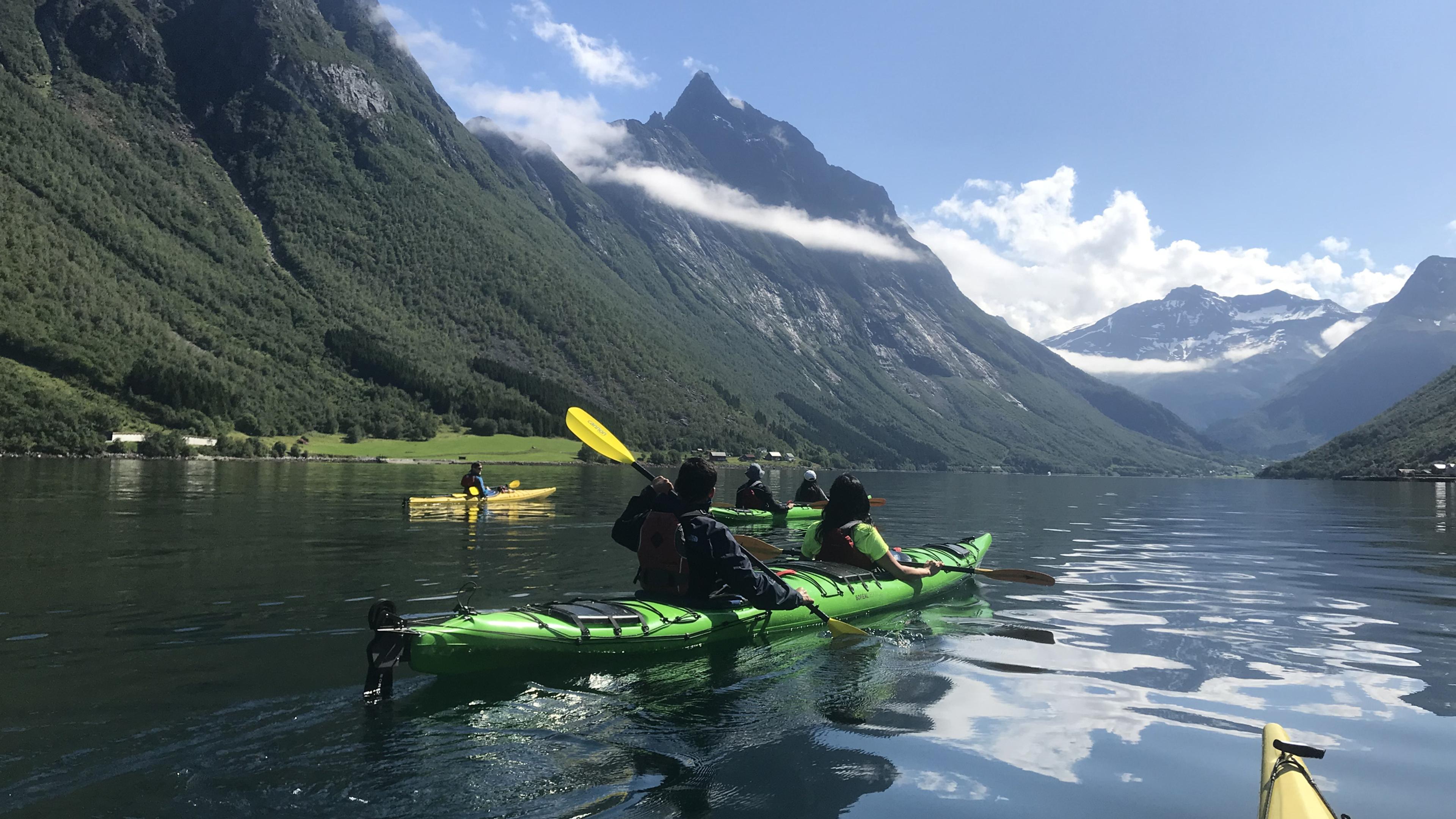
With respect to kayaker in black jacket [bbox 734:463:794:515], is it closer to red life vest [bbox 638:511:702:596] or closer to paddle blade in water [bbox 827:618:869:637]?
paddle blade in water [bbox 827:618:869:637]

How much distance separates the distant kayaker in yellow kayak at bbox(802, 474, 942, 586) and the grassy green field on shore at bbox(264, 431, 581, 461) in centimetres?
12138

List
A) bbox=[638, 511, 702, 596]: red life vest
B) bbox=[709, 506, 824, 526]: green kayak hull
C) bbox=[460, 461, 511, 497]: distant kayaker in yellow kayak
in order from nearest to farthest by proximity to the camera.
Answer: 1. bbox=[638, 511, 702, 596]: red life vest
2. bbox=[709, 506, 824, 526]: green kayak hull
3. bbox=[460, 461, 511, 497]: distant kayaker in yellow kayak

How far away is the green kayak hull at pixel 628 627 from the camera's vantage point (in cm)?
A: 965

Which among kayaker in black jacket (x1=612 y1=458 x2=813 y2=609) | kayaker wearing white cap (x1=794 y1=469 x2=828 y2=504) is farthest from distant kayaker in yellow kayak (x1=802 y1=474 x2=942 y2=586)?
kayaker wearing white cap (x1=794 y1=469 x2=828 y2=504)

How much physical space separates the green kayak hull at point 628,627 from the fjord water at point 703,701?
33 centimetres

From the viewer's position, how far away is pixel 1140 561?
26.6 meters

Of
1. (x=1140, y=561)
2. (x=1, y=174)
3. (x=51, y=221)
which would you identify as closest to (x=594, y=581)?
(x=1140, y=561)

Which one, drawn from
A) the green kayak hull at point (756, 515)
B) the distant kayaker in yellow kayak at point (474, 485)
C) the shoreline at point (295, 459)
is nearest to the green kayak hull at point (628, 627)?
the green kayak hull at point (756, 515)

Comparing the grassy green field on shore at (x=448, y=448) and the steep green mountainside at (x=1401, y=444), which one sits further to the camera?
the steep green mountainside at (x=1401, y=444)

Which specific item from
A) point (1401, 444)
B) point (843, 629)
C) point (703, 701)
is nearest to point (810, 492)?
point (843, 629)

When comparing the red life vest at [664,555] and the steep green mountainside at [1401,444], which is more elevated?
the steep green mountainside at [1401,444]

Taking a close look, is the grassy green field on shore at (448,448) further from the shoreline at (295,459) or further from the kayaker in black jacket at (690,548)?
the kayaker in black jacket at (690,548)

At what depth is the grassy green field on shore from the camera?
133 metres

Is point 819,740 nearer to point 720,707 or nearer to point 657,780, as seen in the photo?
point 720,707
